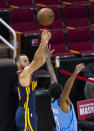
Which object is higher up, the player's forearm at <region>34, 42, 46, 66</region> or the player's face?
the player's forearm at <region>34, 42, 46, 66</region>

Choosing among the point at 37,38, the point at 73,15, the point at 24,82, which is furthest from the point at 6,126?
the point at 73,15

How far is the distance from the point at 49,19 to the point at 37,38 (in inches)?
118

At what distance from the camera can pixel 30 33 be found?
7.65 meters

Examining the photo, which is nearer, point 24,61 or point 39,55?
point 39,55

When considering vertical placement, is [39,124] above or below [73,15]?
below

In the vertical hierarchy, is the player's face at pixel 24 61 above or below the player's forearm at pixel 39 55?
below

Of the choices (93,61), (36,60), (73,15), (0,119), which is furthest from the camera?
(73,15)

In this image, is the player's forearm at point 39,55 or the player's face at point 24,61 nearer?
the player's forearm at point 39,55

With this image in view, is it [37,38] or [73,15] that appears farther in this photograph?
[73,15]

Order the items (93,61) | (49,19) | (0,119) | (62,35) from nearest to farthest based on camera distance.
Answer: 1. (49,19)
2. (0,119)
3. (93,61)
4. (62,35)

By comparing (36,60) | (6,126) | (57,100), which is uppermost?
(36,60)

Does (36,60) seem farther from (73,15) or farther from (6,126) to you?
(73,15)

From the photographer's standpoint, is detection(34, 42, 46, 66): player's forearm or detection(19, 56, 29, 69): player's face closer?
detection(34, 42, 46, 66): player's forearm

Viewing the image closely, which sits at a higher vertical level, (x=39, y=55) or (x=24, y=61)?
(x=39, y=55)
